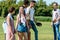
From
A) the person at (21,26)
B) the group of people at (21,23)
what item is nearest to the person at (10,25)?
the group of people at (21,23)

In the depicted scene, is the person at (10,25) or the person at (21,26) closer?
the person at (10,25)

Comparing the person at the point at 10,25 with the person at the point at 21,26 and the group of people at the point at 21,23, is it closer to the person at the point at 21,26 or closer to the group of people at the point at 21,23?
the group of people at the point at 21,23

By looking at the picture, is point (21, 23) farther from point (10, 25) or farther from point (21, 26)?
point (10, 25)

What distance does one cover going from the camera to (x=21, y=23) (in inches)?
415

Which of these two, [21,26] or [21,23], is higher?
[21,23]

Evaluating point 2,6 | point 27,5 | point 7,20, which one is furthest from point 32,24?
point 2,6

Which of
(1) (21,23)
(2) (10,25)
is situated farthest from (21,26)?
(2) (10,25)

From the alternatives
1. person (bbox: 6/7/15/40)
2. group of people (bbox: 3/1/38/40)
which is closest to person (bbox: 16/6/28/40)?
group of people (bbox: 3/1/38/40)

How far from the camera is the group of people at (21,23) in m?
9.88

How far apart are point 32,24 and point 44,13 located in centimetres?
7304

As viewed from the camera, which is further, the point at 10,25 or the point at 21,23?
the point at 21,23

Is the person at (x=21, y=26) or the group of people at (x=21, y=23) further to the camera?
the person at (x=21, y=26)

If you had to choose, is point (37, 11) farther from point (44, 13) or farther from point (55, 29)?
point (55, 29)

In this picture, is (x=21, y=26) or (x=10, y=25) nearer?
(x=10, y=25)
